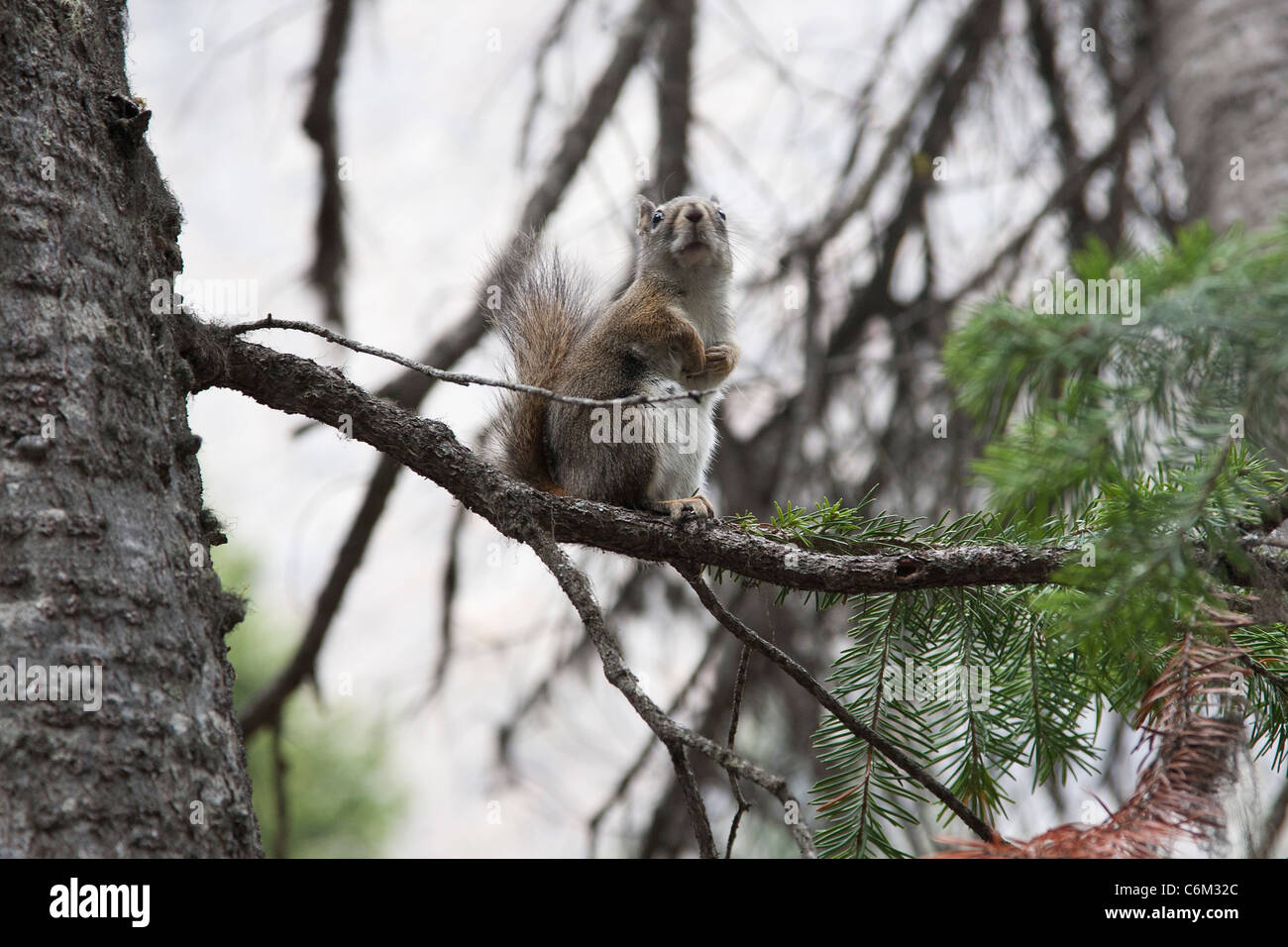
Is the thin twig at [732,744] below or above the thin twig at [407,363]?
below

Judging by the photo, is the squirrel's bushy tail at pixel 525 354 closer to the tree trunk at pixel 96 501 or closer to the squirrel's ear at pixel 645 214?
the squirrel's ear at pixel 645 214

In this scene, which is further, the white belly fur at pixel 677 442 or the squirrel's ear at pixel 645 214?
the squirrel's ear at pixel 645 214

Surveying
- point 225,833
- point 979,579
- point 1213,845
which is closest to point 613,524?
point 979,579

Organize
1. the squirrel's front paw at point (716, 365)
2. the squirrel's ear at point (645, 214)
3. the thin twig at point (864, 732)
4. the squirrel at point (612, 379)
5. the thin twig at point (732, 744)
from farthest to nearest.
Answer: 1. the squirrel's ear at point (645, 214)
2. the squirrel's front paw at point (716, 365)
3. the squirrel at point (612, 379)
4. the thin twig at point (864, 732)
5. the thin twig at point (732, 744)

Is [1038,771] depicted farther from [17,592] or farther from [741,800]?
[17,592]

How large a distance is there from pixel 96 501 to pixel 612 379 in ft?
3.17

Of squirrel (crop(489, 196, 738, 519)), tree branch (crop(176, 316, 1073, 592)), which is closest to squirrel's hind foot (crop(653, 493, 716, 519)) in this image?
squirrel (crop(489, 196, 738, 519))

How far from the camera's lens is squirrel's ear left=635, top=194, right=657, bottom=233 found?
2.05 metres

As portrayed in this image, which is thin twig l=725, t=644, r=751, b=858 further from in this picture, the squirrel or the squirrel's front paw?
the squirrel's front paw

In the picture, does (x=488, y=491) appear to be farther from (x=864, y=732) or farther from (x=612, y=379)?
(x=612, y=379)

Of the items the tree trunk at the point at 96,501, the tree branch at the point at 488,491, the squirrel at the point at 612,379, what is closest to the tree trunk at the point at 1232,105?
the squirrel at the point at 612,379

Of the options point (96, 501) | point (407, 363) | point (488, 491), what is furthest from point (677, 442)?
point (96, 501)

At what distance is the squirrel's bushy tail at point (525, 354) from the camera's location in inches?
64.0
